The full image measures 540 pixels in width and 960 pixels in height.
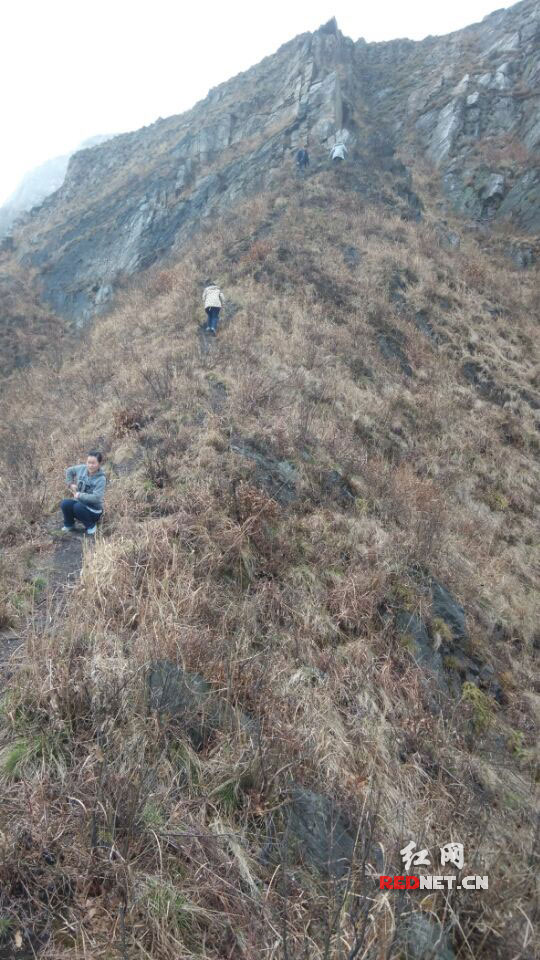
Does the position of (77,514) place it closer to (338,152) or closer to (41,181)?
(338,152)

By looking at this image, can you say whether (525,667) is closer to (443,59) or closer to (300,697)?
(300,697)

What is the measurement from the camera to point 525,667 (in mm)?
5344

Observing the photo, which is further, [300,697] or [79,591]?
[79,591]

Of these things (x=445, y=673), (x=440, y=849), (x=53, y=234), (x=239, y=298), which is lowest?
(x=445, y=673)

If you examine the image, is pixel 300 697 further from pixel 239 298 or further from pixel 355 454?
pixel 239 298

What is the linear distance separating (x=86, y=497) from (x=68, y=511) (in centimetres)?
30

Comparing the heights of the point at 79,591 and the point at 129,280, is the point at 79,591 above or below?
below

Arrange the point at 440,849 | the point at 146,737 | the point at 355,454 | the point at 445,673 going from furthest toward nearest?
the point at 355,454 < the point at 445,673 < the point at 146,737 < the point at 440,849

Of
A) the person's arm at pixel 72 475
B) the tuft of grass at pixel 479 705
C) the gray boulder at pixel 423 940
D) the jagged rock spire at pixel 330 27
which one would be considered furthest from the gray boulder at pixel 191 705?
the jagged rock spire at pixel 330 27

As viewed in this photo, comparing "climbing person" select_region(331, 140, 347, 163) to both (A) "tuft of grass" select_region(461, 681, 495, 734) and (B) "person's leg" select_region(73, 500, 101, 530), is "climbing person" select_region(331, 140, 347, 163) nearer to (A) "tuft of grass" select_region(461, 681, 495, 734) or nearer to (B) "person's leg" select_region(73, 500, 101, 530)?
(B) "person's leg" select_region(73, 500, 101, 530)

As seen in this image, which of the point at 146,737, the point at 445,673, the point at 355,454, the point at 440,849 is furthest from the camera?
the point at 355,454

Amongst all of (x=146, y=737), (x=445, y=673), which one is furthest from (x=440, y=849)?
(x=445, y=673)

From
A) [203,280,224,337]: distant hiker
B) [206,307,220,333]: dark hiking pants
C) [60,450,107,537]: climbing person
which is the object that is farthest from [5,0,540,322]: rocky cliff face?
[60,450,107,537]: climbing person

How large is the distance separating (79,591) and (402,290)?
13.4 metres
